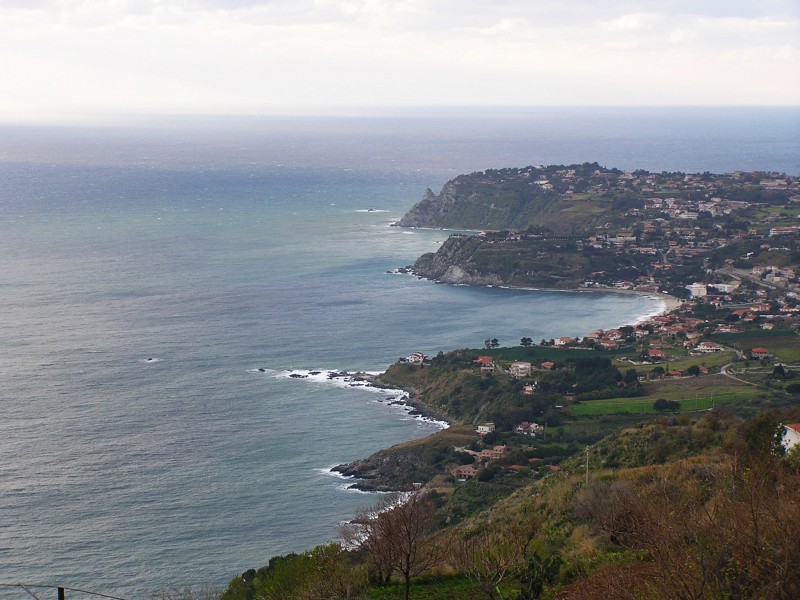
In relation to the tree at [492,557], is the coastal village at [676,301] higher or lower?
lower

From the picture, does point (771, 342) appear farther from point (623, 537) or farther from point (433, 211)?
point (433, 211)

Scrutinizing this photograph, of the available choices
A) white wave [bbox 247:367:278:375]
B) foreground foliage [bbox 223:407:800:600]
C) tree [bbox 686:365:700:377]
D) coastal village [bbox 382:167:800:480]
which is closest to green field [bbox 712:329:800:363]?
coastal village [bbox 382:167:800:480]

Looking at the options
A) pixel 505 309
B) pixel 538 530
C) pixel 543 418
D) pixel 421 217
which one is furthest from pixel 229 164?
pixel 538 530

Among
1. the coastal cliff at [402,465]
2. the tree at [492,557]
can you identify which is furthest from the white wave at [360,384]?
the tree at [492,557]

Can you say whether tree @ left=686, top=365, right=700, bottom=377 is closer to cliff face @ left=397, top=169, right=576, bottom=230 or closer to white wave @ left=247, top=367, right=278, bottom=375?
white wave @ left=247, top=367, right=278, bottom=375

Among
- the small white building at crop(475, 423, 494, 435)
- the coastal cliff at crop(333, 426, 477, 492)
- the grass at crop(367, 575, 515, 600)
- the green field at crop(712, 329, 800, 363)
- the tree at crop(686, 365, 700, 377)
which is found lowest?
the small white building at crop(475, 423, 494, 435)

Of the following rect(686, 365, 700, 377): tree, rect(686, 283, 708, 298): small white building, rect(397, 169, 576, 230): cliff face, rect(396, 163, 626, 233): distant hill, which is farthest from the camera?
rect(397, 169, 576, 230): cliff face

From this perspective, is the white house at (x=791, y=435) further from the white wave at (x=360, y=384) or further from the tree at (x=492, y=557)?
the white wave at (x=360, y=384)

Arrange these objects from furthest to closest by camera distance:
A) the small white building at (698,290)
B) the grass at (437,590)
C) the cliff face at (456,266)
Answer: the cliff face at (456,266) → the small white building at (698,290) → the grass at (437,590)
